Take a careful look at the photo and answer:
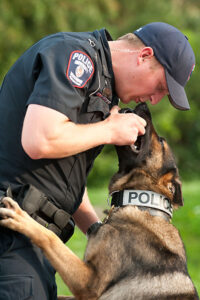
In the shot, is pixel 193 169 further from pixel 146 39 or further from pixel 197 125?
pixel 146 39

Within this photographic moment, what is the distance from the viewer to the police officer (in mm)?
2342

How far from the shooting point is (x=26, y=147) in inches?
92.1

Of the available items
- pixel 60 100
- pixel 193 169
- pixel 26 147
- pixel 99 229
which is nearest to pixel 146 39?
pixel 60 100

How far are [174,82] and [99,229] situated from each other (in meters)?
1.04

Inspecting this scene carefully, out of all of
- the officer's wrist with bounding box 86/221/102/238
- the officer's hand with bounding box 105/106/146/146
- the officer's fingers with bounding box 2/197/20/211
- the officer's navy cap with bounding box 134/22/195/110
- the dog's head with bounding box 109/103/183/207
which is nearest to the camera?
the officer's fingers with bounding box 2/197/20/211

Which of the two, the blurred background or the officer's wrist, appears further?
the blurred background

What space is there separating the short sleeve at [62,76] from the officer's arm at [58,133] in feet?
0.16

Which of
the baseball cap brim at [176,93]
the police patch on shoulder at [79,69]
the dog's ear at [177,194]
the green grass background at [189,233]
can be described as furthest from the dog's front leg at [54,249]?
the green grass background at [189,233]

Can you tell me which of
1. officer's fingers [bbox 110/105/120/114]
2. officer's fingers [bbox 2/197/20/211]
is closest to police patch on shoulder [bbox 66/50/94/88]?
officer's fingers [bbox 110/105/120/114]

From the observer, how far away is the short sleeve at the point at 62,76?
91.1 inches

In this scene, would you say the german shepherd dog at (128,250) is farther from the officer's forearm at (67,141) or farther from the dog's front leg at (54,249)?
the officer's forearm at (67,141)

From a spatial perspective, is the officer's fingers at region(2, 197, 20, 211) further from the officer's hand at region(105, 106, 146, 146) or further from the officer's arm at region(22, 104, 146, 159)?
the officer's hand at region(105, 106, 146, 146)

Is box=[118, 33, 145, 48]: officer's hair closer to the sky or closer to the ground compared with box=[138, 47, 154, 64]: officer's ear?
closer to the sky

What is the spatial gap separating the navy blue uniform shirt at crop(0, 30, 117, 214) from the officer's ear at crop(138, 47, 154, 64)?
0.63ft
